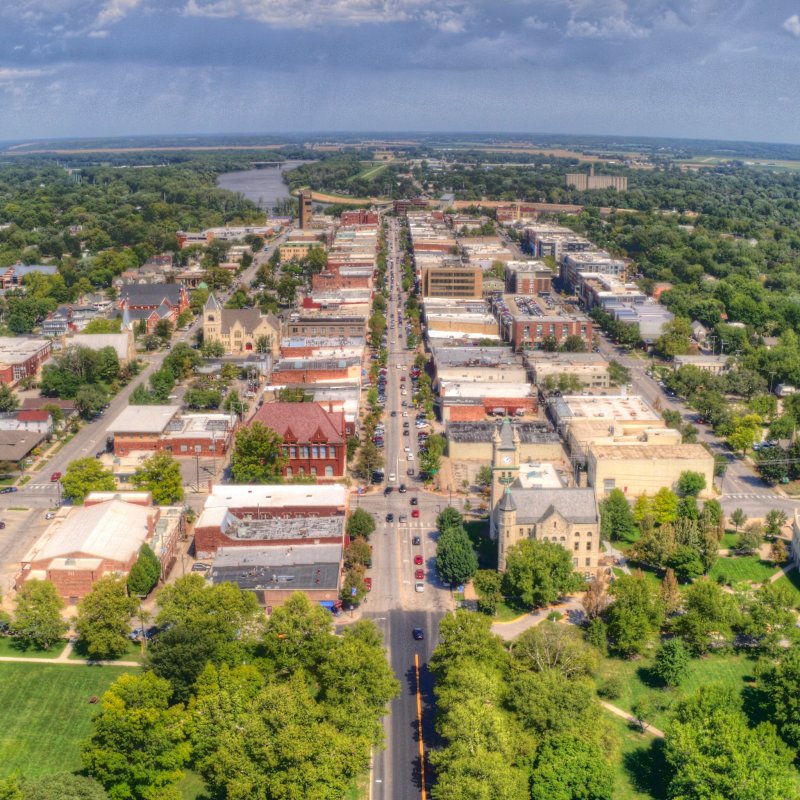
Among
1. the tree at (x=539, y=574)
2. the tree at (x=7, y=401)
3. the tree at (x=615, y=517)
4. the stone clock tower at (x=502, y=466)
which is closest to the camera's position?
the tree at (x=539, y=574)

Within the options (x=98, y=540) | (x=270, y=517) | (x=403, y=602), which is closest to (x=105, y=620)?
(x=98, y=540)

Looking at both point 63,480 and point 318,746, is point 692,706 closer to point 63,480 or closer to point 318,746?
point 318,746

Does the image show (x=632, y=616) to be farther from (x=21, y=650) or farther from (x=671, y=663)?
(x=21, y=650)

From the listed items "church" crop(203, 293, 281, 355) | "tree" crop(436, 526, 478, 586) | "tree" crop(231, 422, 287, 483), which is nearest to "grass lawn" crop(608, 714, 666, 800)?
"tree" crop(436, 526, 478, 586)

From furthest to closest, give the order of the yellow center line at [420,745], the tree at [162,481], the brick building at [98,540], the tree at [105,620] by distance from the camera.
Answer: the tree at [162,481] → the brick building at [98,540] → the tree at [105,620] → the yellow center line at [420,745]

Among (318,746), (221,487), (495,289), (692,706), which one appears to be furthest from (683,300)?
(318,746)

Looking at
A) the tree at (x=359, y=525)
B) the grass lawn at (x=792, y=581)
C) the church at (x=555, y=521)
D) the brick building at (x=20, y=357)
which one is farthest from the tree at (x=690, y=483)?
the brick building at (x=20, y=357)

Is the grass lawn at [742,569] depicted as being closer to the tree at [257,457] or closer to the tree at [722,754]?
the tree at [722,754]
